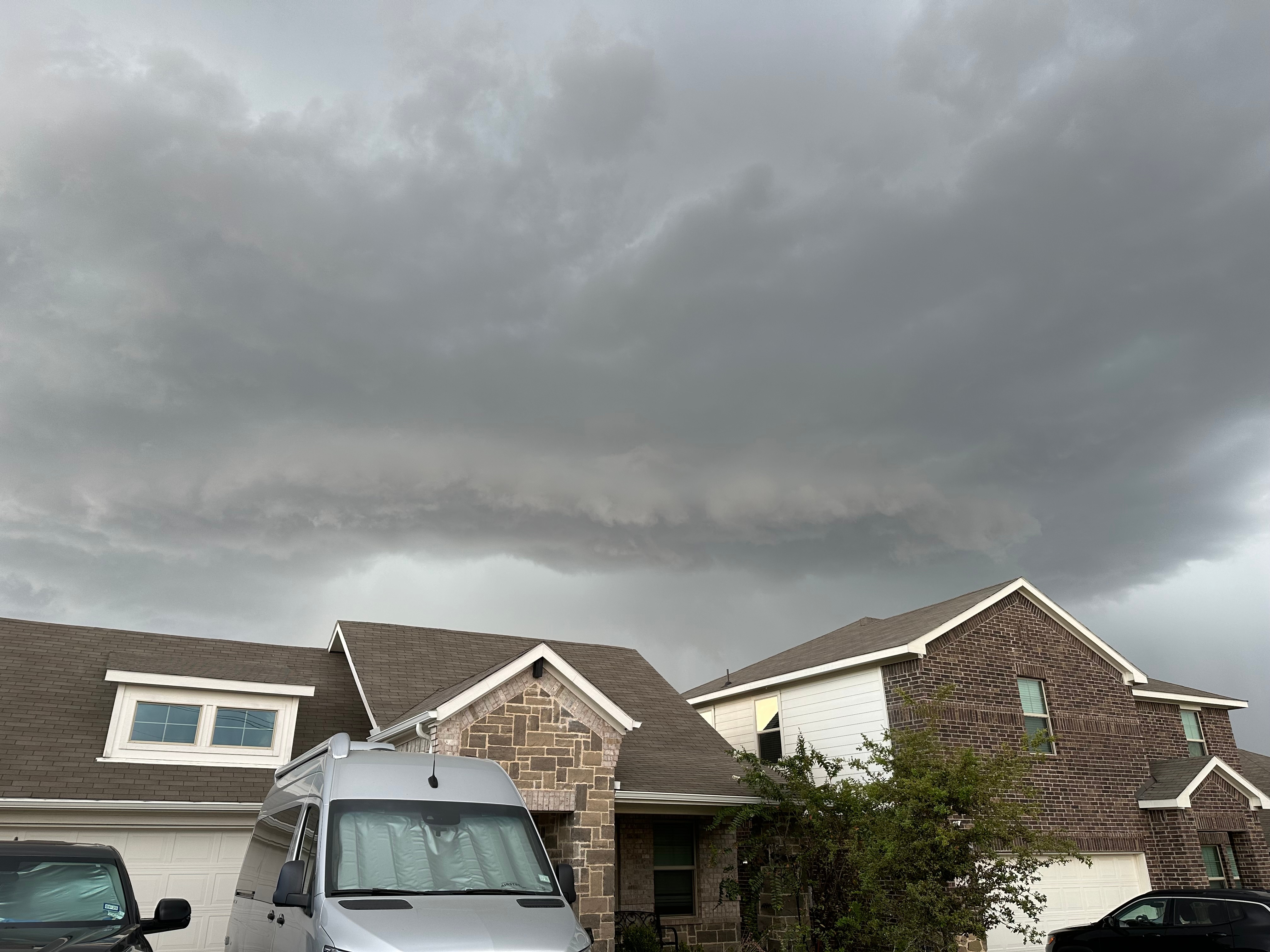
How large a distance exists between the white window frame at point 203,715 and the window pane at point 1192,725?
22632 mm

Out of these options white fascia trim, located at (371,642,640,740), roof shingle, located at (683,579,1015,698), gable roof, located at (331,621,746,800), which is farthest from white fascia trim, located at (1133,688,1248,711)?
white fascia trim, located at (371,642,640,740)

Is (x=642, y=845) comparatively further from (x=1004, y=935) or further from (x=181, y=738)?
(x=181, y=738)

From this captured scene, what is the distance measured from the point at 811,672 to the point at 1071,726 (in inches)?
235

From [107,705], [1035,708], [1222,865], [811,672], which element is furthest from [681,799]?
[1222,865]

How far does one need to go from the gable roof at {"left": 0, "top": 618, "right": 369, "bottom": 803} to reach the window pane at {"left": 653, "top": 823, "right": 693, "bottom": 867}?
6613 millimetres

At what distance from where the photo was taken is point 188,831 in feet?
48.2

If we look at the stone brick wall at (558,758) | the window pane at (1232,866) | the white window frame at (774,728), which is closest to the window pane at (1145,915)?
the white window frame at (774,728)

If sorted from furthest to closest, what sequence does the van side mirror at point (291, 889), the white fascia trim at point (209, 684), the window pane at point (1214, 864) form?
the window pane at point (1214, 864) < the white fascia trim at point (209, 684) < the van side mirror at point (291, 889)

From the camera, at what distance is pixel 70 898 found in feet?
22.8

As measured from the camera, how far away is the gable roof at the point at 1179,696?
21.8 metres

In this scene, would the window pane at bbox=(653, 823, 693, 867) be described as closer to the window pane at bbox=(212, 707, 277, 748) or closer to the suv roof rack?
the window pane at bbox=(212, 707, 277, 748)

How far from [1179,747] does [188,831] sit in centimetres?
2328

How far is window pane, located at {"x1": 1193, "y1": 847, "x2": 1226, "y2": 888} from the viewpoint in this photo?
20.5m

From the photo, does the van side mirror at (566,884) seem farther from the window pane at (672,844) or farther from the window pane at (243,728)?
the window pane at (243,728)
